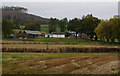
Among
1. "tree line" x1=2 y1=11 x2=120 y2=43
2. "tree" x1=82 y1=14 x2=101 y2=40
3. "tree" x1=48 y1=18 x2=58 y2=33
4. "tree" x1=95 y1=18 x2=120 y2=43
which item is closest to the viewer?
"tree" x1=95 y1=18 x2=120 y2=43

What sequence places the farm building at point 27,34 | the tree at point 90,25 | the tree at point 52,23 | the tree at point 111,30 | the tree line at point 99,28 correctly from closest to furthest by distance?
1. the tree at point 111,30
2. the tree line at point 99,28
3. the tree at point 90,25
4. the farm building at point 27,34
5. the tree at point 52,23

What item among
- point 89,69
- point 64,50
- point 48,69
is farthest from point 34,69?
point 64,50

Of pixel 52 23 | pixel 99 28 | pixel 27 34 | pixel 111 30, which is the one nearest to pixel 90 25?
pixel 99 28

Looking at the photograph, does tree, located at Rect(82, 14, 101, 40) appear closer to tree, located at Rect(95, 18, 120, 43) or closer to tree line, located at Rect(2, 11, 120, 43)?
tree line, located at Rect(2, 11, 120, 43)

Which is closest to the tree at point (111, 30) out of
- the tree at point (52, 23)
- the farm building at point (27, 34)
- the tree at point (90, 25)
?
the tree at point (90, 25)

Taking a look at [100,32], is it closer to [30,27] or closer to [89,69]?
[89,69]

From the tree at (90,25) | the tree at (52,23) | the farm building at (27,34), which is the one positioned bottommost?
the farm building at (27,34)

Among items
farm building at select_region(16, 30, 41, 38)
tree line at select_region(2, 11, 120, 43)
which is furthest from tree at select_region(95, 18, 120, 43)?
farm building at select_region(16, 30, 41, 38)

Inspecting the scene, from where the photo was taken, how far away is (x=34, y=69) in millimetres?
17219

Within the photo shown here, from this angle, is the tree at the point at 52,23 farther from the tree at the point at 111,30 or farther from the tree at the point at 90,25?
the tree at the point at 111,30

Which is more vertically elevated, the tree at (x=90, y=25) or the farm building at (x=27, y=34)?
the tree at (x=90, y=25)

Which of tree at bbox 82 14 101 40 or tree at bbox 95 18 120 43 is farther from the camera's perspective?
tree at bbox 82 14 101 40

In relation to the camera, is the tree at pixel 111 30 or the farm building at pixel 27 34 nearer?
the tree at pixel 111 30

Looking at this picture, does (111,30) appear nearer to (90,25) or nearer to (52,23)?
(90,25)
